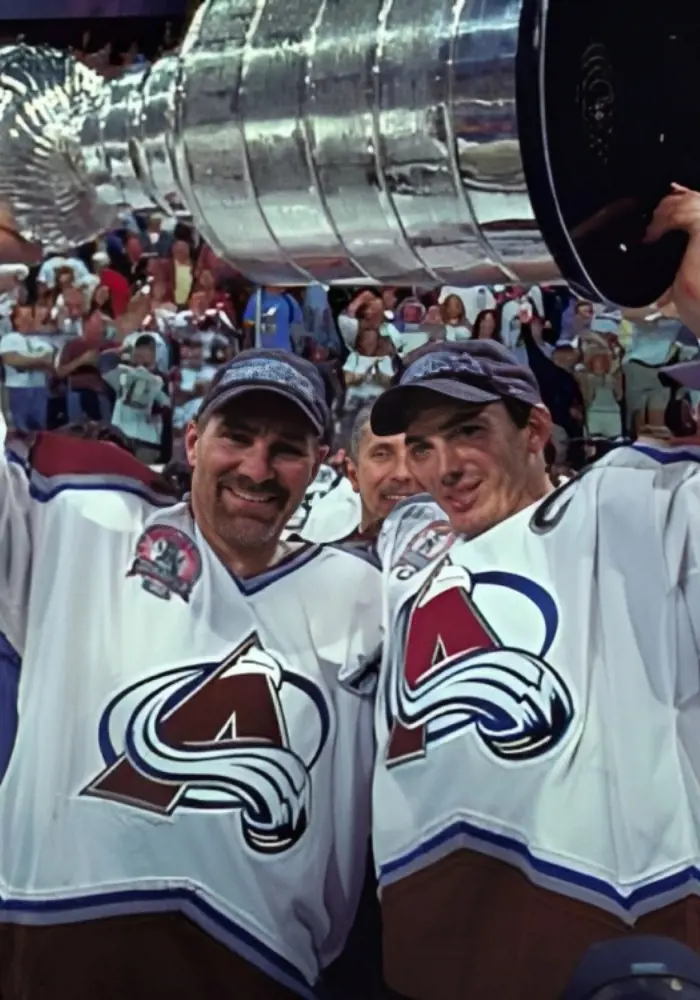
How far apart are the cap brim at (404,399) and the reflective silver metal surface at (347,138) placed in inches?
11.6

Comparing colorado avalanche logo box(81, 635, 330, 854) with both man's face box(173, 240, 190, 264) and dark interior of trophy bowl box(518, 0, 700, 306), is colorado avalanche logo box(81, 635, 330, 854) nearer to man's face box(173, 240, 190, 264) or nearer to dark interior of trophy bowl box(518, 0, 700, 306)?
man's face box(173, 240, 190, 264)

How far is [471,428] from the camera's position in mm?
1064

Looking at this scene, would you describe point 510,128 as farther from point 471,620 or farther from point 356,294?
point 471,620

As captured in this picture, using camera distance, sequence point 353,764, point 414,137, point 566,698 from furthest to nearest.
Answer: point 353,764, point 566,698, point 414,137

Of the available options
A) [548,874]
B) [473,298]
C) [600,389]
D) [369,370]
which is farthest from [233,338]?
[548,874]

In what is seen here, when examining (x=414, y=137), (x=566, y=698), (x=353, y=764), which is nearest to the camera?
(x=414, y=137)

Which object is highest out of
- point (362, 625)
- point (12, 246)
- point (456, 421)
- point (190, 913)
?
point (12, 246)

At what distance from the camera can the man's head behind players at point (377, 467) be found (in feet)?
3.52

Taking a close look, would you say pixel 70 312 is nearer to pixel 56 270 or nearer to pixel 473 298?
pixel 56 270

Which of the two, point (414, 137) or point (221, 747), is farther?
point (221, 747)

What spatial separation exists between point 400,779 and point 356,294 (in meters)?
0.47

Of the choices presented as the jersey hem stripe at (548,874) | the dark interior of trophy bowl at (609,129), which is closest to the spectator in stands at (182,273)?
the dark interior of trophy bowl at (609,129)

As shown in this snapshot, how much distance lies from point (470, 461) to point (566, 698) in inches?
9.6

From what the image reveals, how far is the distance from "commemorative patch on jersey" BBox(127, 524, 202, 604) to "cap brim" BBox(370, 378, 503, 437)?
0.76 ft
